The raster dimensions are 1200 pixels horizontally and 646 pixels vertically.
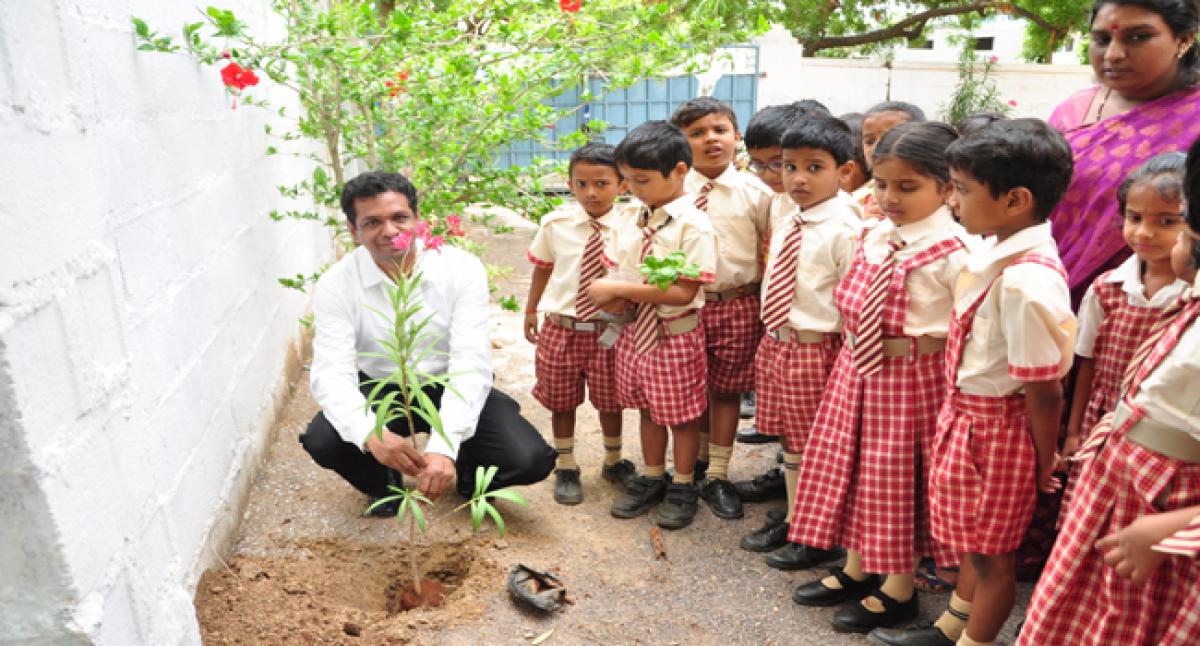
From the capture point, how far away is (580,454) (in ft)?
11.9

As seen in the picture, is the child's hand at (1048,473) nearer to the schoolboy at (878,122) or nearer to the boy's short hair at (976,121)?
the boy's short hair at (976,121)

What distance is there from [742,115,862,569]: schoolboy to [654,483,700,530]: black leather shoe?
36cm

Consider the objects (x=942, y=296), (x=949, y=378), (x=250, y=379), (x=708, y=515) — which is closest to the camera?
(x=949, y=378)

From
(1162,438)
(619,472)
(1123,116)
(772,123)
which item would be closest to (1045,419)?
(1162,438)

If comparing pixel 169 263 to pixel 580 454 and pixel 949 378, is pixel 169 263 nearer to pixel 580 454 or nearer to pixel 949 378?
pixel 580 454

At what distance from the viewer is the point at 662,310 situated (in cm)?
284

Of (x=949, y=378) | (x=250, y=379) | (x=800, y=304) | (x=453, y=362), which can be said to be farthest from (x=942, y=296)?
(x=250, y=379)

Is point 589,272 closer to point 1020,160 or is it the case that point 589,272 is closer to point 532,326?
point 532,326

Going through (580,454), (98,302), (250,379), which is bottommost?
(580,454)

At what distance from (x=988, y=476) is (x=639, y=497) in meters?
1.45

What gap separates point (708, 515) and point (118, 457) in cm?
214

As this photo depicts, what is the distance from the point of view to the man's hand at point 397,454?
245cm

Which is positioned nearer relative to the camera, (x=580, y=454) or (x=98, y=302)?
(x=98, y=302)

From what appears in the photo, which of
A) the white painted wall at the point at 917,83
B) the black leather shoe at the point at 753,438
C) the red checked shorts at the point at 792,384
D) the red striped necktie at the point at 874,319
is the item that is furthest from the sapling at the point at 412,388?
the white painted wall at the point at 917,83
